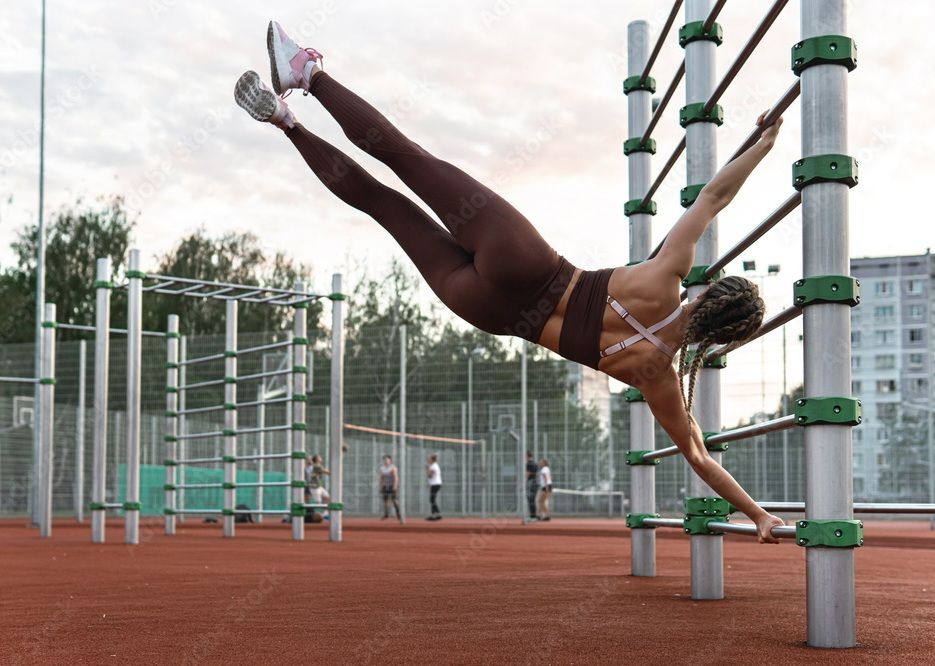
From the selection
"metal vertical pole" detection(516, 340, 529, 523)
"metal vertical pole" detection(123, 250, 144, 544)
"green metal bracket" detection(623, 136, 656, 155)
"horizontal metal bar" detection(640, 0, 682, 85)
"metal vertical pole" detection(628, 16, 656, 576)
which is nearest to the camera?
"horizontal metal bar" detection(640, 0, 682, 85)

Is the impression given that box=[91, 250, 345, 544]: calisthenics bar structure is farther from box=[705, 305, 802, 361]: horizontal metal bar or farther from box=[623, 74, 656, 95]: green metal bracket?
box=[705, 305, 802, 361]: horizontal metal bar

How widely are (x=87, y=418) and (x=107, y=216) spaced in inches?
613

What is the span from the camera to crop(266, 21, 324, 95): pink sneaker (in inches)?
141

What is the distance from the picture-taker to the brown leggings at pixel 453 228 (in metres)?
3.06

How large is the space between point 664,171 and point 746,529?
2.11 m

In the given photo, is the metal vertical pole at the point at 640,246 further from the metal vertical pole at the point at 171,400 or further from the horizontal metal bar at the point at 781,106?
the metal vertical pole at the point at 171,400

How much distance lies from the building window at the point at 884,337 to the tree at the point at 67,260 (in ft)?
141

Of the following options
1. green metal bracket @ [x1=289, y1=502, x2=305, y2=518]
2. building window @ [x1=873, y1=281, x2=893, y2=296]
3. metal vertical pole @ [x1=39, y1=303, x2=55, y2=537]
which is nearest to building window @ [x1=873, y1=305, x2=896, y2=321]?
building window @ [x1=873, y1=281, x2=893, y2=296]

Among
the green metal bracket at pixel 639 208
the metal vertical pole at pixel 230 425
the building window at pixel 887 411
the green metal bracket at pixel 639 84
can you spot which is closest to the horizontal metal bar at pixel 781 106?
the green metal bracket at pixel 639 208

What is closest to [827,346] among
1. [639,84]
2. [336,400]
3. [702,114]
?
[702,114]

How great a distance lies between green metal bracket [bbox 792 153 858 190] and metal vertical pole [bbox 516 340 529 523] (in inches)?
463

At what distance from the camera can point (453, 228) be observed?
3.16 m

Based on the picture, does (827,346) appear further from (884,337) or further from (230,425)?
(884,337)

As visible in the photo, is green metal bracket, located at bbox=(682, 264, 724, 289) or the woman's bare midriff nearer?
the woman's bare midriff
